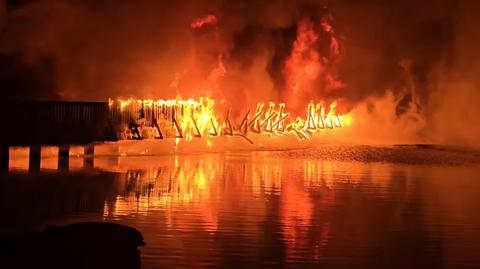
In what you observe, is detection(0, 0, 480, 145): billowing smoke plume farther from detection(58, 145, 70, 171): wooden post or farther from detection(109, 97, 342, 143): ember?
detection(58, 145, 70, 171): wooden post

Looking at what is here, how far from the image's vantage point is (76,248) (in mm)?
10852

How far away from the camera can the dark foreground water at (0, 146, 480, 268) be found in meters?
14.0

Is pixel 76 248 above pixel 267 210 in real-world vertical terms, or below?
below

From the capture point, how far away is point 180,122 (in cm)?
3659

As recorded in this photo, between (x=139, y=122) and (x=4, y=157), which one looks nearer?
(x=4, y=157)

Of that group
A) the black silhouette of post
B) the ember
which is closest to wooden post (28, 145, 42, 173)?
the black silhouette of post

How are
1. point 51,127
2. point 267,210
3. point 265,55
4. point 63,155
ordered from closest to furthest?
1. point 267,210
2. point 51,127
3. point 63,155
4. point 265,55

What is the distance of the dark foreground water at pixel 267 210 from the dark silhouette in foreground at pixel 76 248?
1.02 m

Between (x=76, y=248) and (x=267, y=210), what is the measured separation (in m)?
8.54

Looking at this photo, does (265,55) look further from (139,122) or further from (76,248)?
(76,248)

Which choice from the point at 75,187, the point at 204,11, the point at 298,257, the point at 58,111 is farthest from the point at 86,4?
the point at 298,257

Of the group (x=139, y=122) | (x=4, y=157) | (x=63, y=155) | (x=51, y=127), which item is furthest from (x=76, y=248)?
(x=139, y=122)

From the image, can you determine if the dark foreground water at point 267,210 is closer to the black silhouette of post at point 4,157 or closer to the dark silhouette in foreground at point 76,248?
the dark silhouette in foreground at point 76,248

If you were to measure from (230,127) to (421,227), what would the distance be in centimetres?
2303
